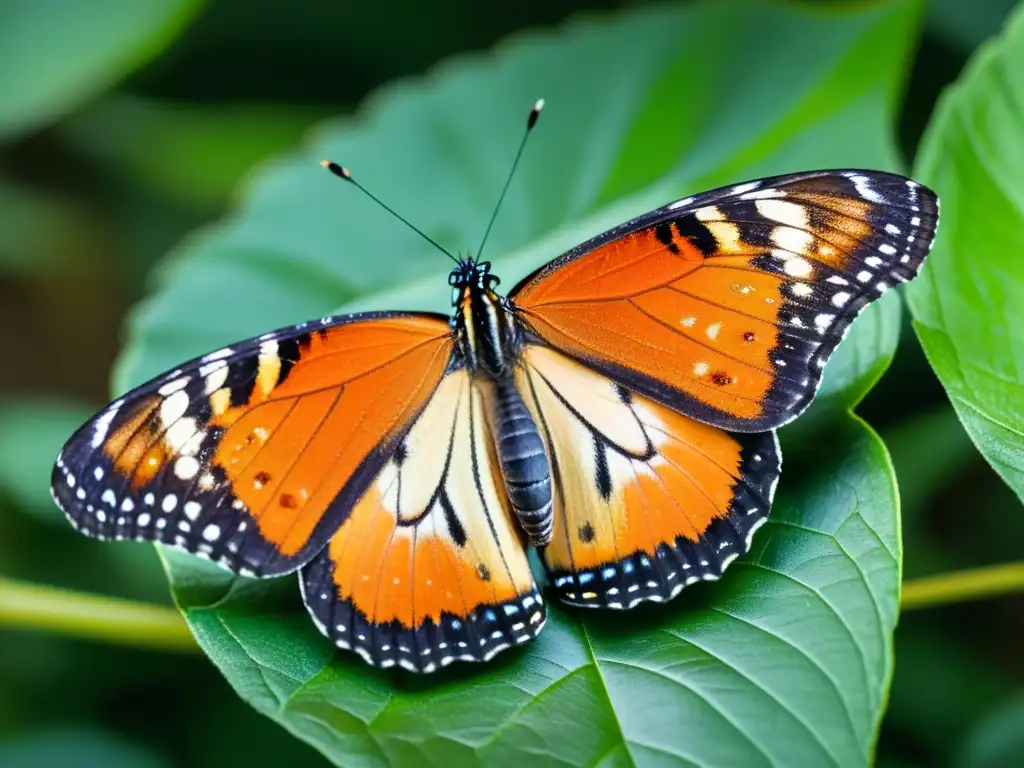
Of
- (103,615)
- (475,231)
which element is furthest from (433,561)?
(475,231)

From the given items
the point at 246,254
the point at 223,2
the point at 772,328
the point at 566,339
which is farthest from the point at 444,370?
the point at 223,2

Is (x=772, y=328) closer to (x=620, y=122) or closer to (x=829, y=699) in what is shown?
(x=829, y=699)

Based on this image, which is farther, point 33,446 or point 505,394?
point 33,446

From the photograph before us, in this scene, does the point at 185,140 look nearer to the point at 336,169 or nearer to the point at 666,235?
the point at 336,169

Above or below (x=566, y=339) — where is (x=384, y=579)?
below

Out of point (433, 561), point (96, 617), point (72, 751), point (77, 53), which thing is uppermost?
point (77, 53)

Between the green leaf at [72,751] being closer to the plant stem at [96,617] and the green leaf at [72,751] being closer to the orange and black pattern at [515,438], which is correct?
the plant stem at [96,617]

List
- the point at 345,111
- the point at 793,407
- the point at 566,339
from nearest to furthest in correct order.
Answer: the point at 793,407, the point at 566,339, the point at 345,111

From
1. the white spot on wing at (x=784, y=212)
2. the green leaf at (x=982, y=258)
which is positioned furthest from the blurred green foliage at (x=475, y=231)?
the white spot on wing at (x=784, y=212)
